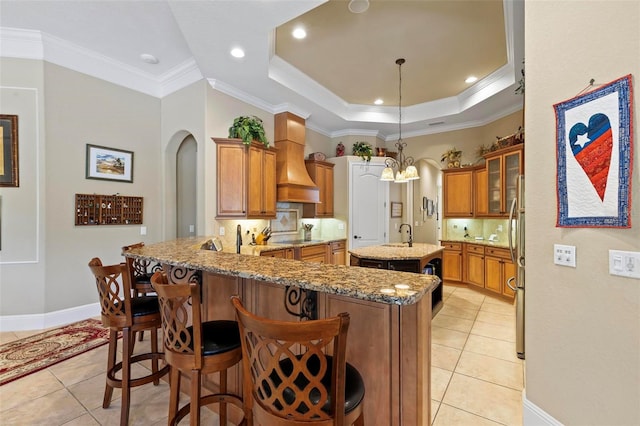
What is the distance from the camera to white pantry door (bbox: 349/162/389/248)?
6051 mm

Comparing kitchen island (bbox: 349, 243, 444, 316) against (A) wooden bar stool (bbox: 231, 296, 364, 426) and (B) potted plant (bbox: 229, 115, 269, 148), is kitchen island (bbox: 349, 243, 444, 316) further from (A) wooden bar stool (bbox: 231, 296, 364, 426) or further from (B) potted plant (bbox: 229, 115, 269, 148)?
(A) wooden bar stool (bbox: 231, 296, 364, 426)

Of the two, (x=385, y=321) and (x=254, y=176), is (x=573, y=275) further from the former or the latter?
(x=254, y=176)

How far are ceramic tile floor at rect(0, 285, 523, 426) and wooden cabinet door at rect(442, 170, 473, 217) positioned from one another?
2854 mm

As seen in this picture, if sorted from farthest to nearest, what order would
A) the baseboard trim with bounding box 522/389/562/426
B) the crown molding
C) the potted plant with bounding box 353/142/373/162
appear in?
1. the potted plant with bounding box 353/142/373/162
2. the crown molding
3. the baseboard trim with bounding box 522/389/562/426

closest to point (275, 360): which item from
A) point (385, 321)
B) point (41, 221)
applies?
point (385, 321)

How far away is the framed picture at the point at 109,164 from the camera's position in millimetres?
3885

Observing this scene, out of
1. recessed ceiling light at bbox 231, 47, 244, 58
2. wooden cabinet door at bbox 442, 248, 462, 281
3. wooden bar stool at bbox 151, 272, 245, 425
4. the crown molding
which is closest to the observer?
wooden bar stool at bbox 151, 272, 245, 425

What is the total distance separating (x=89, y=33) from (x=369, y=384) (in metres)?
4.72

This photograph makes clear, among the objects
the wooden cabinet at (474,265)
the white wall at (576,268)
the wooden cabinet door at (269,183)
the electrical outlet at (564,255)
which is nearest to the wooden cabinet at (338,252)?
the wooden cabinet door at (269,183)

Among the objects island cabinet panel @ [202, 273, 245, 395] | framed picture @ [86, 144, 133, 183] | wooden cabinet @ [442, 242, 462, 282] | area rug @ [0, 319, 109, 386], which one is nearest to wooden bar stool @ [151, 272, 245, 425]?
island cabinet panel @ [202, 273, 245, 395]

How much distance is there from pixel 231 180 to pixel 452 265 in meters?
4.49

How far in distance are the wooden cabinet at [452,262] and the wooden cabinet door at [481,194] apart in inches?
30.4

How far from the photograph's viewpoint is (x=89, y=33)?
Answer: 3.45m

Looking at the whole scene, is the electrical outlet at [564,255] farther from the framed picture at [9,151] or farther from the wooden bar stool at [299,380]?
the framed picture at [9,151]
